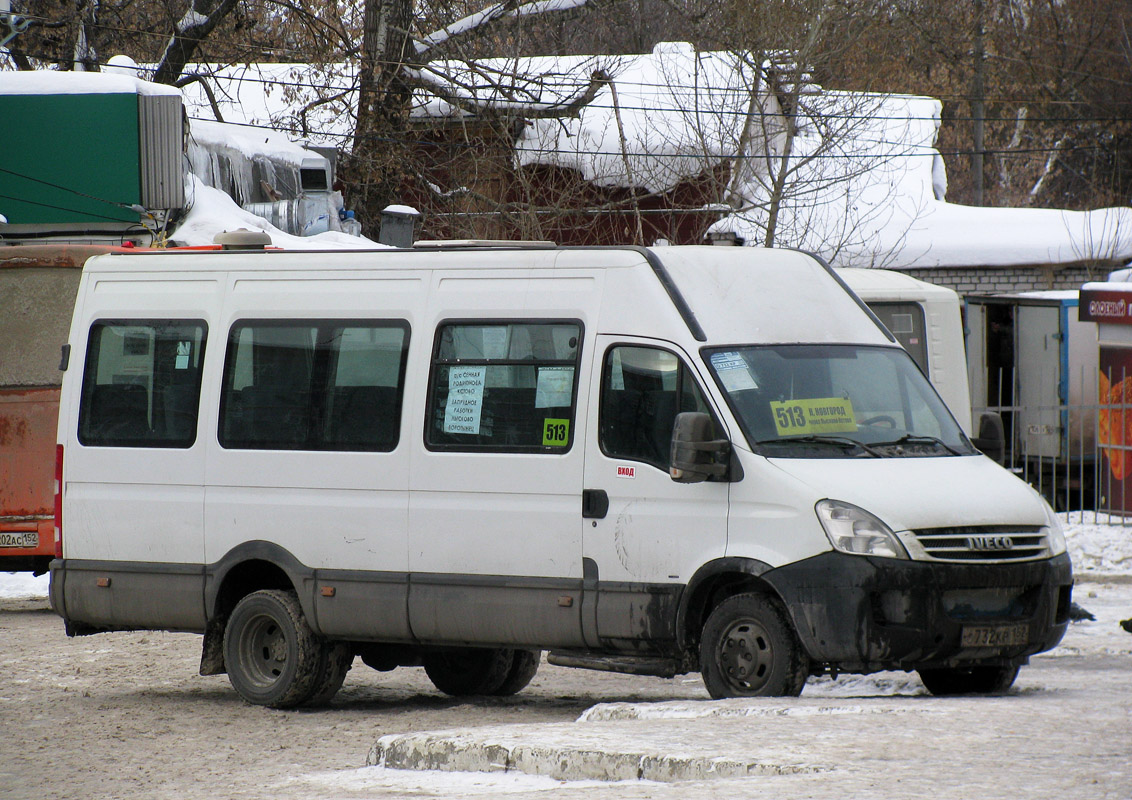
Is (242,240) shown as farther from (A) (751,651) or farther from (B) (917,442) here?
(B) (917,442)

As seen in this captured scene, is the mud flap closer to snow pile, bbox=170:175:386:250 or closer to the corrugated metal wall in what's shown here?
snow pile, bbox=170:175:386:250

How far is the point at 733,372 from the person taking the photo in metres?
7.34

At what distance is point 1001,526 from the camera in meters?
7.06

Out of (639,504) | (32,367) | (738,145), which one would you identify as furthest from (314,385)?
(738,145)

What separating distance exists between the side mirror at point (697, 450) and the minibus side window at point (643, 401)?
0.57 feet

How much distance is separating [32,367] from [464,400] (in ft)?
21.0

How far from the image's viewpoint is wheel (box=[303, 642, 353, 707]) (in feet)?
27.3

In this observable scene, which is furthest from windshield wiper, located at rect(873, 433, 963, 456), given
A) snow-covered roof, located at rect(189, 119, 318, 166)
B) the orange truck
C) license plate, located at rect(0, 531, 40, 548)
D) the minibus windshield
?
snow-covered roof, located at rect(189, 119, 318, 166)

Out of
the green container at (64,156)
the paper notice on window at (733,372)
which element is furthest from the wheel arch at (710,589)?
the green container at (64,156)

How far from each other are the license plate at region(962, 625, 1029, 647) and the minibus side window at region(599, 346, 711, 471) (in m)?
1.55

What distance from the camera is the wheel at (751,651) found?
6996 mm

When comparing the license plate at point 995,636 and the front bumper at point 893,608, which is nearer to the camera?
the front bumper at point 893,608

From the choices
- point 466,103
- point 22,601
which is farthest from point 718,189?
point 22,601

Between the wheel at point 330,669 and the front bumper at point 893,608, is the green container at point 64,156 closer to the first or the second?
the wheel at point 330,669
